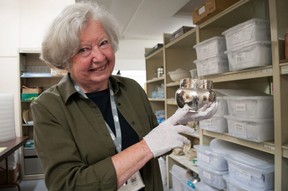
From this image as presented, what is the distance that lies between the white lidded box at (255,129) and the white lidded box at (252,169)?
0.52 feet

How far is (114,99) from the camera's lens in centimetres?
96

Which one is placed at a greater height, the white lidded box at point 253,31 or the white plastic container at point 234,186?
the white lidded box at point 253,31

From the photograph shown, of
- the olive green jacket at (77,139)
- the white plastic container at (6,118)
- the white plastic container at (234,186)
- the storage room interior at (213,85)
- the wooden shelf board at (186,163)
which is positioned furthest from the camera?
the white plastic container at (6,118)

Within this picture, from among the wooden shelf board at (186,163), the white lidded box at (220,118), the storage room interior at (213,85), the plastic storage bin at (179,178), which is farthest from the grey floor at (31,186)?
the white lidded box at (220,118)

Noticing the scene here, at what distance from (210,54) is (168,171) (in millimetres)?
1721

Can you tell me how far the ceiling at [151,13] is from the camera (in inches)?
119

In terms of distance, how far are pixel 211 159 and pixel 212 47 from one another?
834 mm

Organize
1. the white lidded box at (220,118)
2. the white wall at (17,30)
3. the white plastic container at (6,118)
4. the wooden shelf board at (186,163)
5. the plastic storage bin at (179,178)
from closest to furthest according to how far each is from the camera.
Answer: the white lidded box at (220,118)
the wooden shelf board at (186,163)
the plastic storage bin at (179,178)
the white plastic container at (6,118)
the white wall at (17,30)

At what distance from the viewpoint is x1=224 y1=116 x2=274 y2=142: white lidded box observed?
1253mm

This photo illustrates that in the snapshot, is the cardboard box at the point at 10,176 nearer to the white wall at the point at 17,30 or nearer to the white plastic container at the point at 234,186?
the white wall at the point at 17,30

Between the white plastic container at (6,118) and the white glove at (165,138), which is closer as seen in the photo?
the white glove at (165,138)

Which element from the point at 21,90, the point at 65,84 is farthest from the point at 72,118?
the point at 21,90

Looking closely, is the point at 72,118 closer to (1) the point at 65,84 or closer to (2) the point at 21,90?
(1) the point at 65,84

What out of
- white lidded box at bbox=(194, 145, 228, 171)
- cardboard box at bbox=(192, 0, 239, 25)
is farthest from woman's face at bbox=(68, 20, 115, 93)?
white lidded box at bbox=(194, 145, 228, 171)
